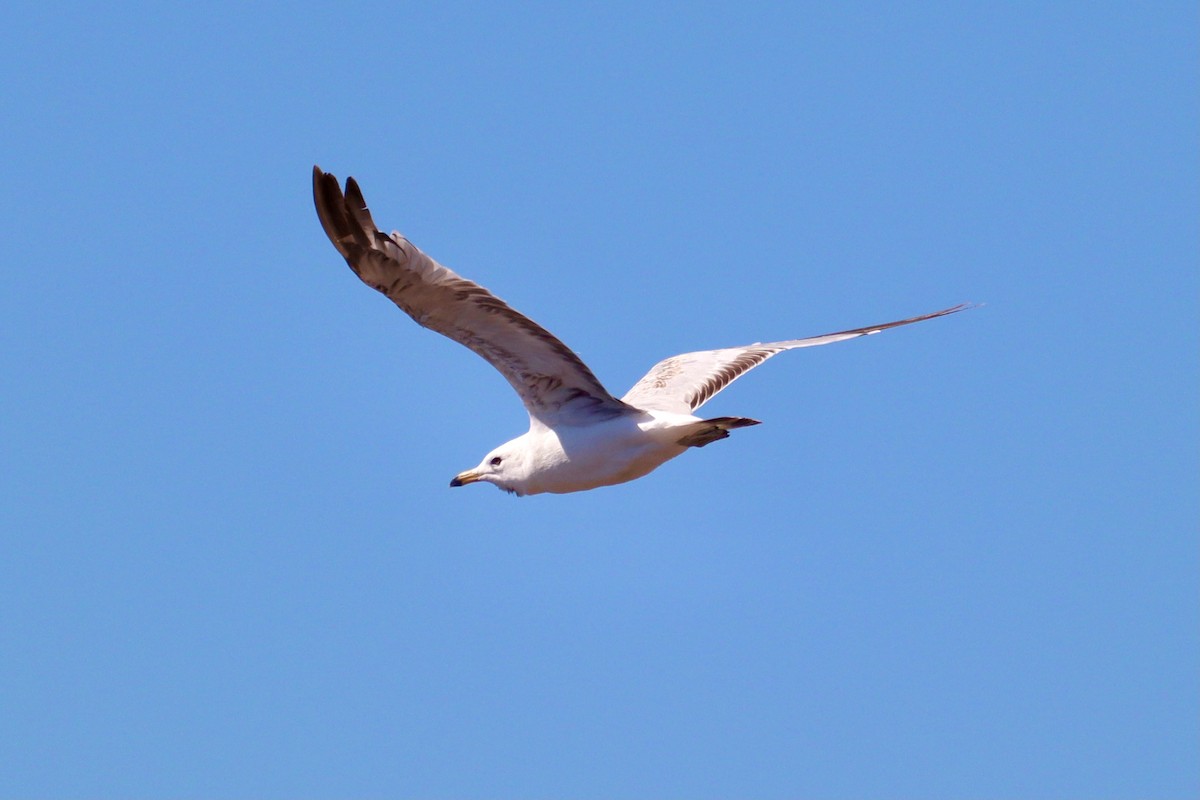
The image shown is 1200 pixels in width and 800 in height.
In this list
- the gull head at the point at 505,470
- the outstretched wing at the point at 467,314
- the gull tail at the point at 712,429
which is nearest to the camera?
the outstretched wing at the point at 467,314

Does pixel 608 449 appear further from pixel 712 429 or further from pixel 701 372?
pixel 701 372

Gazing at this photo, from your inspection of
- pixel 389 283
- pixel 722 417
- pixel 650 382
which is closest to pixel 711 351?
pixel 650 382

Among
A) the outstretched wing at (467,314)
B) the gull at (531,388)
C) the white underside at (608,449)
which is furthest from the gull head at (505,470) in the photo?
the outstretched wing at (467,314)

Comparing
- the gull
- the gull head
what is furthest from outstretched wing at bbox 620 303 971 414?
the gull head

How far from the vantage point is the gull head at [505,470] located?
13.7 m

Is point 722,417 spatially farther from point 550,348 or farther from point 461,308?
point 461,308

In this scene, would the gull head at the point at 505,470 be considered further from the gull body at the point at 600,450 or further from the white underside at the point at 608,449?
the white underside at the point at 608,449

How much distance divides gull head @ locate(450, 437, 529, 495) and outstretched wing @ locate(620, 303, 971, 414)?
4.98 feet

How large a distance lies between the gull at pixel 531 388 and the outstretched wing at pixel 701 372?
2.0 inches

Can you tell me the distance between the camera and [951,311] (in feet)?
55.7

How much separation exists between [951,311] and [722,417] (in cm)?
558

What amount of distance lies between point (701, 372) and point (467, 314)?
4.29m

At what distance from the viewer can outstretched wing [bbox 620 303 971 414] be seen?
1511cm

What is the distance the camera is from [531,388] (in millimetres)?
13156
